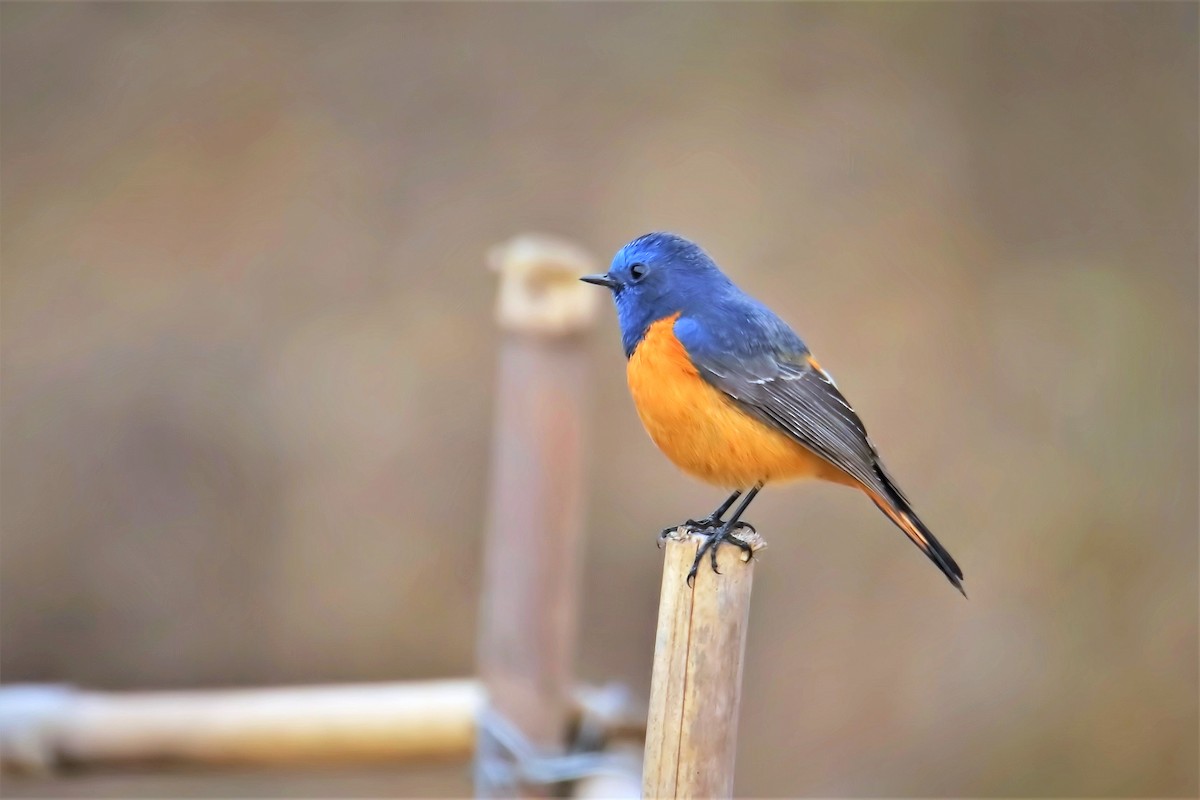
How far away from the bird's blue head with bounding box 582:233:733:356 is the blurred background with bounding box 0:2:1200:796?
3328 millimetres

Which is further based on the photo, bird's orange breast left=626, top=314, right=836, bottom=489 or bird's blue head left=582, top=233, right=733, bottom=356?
bird's blue head left=582, top=233, right=733, bottom=356

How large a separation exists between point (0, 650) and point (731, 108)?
4.77 meters

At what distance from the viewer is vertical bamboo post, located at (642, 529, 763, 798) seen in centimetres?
204

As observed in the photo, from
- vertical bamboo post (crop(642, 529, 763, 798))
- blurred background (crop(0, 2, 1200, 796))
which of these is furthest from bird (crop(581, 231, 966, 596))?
blurred background (crop(0, 2, 1200, 796))

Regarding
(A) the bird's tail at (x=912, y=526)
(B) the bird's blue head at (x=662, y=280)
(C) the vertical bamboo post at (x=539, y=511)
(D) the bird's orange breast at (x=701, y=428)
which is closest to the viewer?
(A) the bird's tail at (x=912, y=526)

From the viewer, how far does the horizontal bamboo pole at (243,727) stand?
3.50m

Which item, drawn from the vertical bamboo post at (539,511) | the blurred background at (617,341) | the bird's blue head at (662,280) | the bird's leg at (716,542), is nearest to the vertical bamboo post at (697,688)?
the bird's leg at (716,542)

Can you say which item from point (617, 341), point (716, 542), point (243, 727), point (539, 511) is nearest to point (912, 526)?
point (716, 542)

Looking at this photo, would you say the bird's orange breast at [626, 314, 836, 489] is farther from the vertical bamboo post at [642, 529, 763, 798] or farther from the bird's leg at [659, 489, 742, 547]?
the vertical bamboo post at [642, 529, 763, 798]

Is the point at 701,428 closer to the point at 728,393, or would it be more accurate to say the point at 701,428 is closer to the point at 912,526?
the point at 728,393

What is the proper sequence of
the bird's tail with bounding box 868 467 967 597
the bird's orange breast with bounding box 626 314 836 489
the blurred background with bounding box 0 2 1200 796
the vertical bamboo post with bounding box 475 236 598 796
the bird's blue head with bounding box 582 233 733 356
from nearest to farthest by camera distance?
1. the bird's tail with bounding box 868 467 967 597
2. the bird's orange breast with bounding box 626 314 836 489
3. the bird's blue head with bounding box 582 233 733 356
4. the vertical bamboo post with bounding box 475 236 598 796
5. the blurred background with bounding box 0 2 1200 796

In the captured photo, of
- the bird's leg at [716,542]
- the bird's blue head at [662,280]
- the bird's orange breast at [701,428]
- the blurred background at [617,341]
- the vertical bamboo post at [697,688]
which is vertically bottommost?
the vertical bamboo post at [697,688]

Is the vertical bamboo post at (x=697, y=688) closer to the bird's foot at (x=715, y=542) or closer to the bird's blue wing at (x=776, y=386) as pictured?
the bird's foot at (x=715, y=542)

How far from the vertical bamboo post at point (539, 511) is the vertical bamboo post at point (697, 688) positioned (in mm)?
1351
